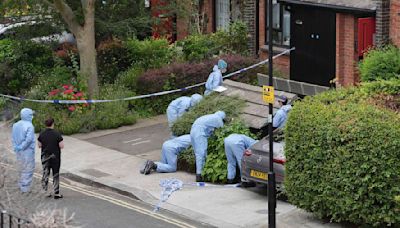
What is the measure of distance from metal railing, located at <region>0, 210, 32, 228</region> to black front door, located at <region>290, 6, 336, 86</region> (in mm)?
13563

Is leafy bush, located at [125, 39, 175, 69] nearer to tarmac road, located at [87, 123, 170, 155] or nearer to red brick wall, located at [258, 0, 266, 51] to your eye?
red brick wall, located at [258, 0, 266, 51]

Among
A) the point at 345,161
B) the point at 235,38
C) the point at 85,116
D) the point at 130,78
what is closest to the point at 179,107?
the point at 85,116

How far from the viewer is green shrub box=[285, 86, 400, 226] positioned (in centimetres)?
1386

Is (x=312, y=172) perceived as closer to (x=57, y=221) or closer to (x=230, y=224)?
(x=230, y=224)

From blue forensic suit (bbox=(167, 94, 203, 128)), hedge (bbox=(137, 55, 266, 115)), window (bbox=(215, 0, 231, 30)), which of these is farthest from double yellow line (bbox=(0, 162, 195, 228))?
window (bbox=(215, 0, 231, 30))

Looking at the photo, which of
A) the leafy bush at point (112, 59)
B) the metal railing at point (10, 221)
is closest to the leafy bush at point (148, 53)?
the leafy bush at point (112, 59)

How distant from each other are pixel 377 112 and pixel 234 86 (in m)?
6.28

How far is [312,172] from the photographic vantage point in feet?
48.5

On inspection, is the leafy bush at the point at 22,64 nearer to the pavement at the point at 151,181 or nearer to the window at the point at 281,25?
the pavement at the point at 151,181

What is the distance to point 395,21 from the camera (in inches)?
856

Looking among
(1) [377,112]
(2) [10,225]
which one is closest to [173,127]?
(1) [377,112]

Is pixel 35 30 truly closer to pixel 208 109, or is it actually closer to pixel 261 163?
pixel 208 109

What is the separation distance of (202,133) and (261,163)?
1.82 m

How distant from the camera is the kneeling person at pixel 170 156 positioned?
1839 cm
